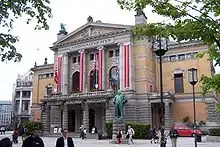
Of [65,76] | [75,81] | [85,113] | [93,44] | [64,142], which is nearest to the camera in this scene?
[64,142]

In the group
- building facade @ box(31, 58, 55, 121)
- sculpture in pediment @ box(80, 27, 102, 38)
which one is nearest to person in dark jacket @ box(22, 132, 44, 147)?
sculpture in pediment @ box(80, 27, 102, 38)

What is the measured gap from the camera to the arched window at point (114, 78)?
51056 mm

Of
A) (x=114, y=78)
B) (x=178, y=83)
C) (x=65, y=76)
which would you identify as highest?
(x=65, y=76)

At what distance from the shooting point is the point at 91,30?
2147 inches

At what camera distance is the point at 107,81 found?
52.5m

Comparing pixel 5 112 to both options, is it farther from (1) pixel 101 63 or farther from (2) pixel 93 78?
(1) pixel 101 63

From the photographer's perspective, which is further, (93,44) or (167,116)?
(93,44)

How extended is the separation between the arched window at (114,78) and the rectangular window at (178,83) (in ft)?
30.7

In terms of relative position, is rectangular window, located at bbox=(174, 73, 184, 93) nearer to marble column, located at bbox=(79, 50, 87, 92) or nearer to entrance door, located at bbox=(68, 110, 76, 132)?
marble column, located at bbox=(79, 50, 87, 92)

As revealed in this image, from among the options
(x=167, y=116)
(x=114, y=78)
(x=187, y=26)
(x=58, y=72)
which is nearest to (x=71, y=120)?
(x=58, y=72)

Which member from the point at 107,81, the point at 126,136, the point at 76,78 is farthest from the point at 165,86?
the point at 126,136

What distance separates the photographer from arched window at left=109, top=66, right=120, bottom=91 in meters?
51.1

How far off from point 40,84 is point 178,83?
31577 mm

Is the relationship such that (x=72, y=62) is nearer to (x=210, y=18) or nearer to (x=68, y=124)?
(x=68, y=124)
